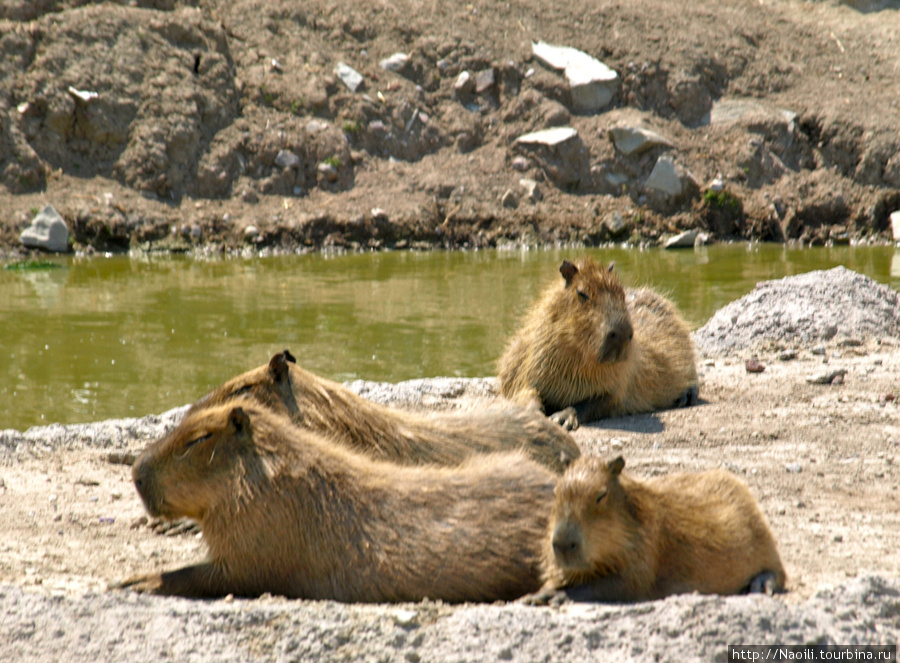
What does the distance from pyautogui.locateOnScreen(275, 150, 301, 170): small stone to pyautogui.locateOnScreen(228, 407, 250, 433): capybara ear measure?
1344 centimetres

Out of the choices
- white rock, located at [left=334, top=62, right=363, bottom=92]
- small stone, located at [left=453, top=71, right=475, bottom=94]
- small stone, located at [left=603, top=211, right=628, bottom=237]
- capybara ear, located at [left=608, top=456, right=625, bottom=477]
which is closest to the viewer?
capybara ear, located at [left=608, top=456, right=625, bottom=477]

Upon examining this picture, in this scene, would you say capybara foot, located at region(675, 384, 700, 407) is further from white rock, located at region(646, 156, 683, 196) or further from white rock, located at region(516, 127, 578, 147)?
white rock, located at region(516, 127, 578, 147)

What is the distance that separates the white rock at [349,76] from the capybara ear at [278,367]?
47.3ft

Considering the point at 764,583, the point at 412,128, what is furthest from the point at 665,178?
the point at 764,583

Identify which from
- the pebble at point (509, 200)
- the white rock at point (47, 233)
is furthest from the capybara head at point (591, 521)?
the pebble at point (509, 200)

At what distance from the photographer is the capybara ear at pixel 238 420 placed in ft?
11.3

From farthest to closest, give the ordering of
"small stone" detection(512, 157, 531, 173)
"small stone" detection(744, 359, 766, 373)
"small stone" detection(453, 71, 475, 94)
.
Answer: "small stone" detection(453, 71, 475, 94), "small stone" detection(512, 157, 531, 173), "small stone" detection(744, 359, 766, 373)

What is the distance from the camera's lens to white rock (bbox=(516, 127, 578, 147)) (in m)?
17.4

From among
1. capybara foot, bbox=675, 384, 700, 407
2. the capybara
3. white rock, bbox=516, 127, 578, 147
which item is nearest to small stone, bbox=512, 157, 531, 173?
white rock, bbox=516, 127, 578, 147

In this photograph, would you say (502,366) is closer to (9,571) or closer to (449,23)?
(9,571)

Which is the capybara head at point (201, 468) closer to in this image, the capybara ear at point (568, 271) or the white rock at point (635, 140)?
the capybara ear at point (568, 271)

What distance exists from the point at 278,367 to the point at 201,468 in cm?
74

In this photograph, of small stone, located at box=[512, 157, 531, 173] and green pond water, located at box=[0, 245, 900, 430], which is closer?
green pond water, located at box=[0, 245, 900, 430]

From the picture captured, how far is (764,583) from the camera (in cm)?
327
